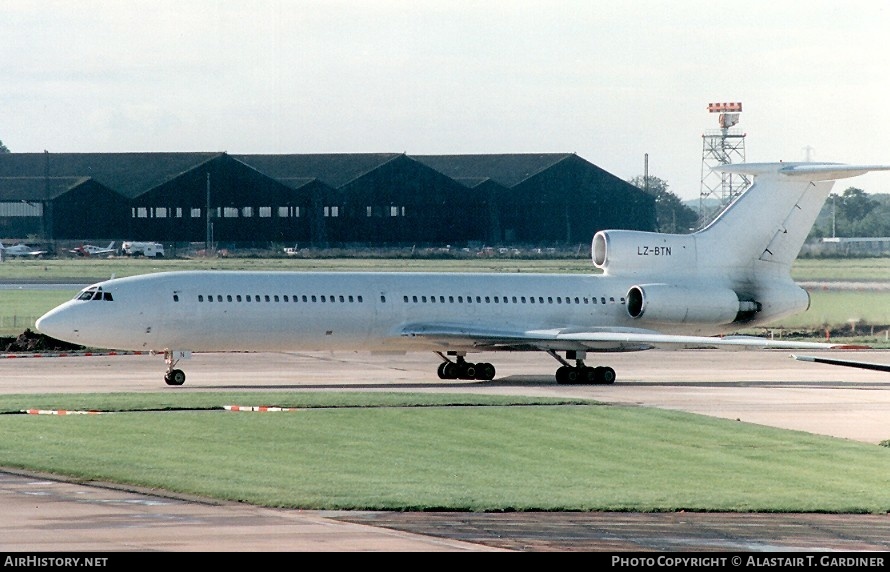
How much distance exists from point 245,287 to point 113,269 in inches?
2269

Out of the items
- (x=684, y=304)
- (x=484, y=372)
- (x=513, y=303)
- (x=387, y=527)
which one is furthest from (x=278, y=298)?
(x=387, y=527)

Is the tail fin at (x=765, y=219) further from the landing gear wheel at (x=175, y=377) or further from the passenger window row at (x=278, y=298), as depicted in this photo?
the landing gear wheel at (x=175, y=377)

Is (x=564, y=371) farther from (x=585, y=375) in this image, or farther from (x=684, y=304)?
(x=684, y=304)

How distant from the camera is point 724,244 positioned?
4616 cm

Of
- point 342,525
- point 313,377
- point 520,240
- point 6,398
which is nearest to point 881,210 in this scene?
point 520,240

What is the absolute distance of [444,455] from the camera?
24500 millimetres

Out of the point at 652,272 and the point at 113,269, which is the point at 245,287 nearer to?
the point at 652,272

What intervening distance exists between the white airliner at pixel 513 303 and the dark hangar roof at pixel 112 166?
76.3 meters

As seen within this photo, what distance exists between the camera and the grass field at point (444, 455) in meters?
20.1

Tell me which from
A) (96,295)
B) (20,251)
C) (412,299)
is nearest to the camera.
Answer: (96,295)

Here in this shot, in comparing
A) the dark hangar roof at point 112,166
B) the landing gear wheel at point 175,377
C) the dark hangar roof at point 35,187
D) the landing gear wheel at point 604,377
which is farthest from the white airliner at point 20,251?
the landing gear wheel at point 604,377

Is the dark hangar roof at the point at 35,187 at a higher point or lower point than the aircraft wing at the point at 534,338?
higher

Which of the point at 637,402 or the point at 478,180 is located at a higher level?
the point at 478,180

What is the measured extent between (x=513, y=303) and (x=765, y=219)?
8407 mm
